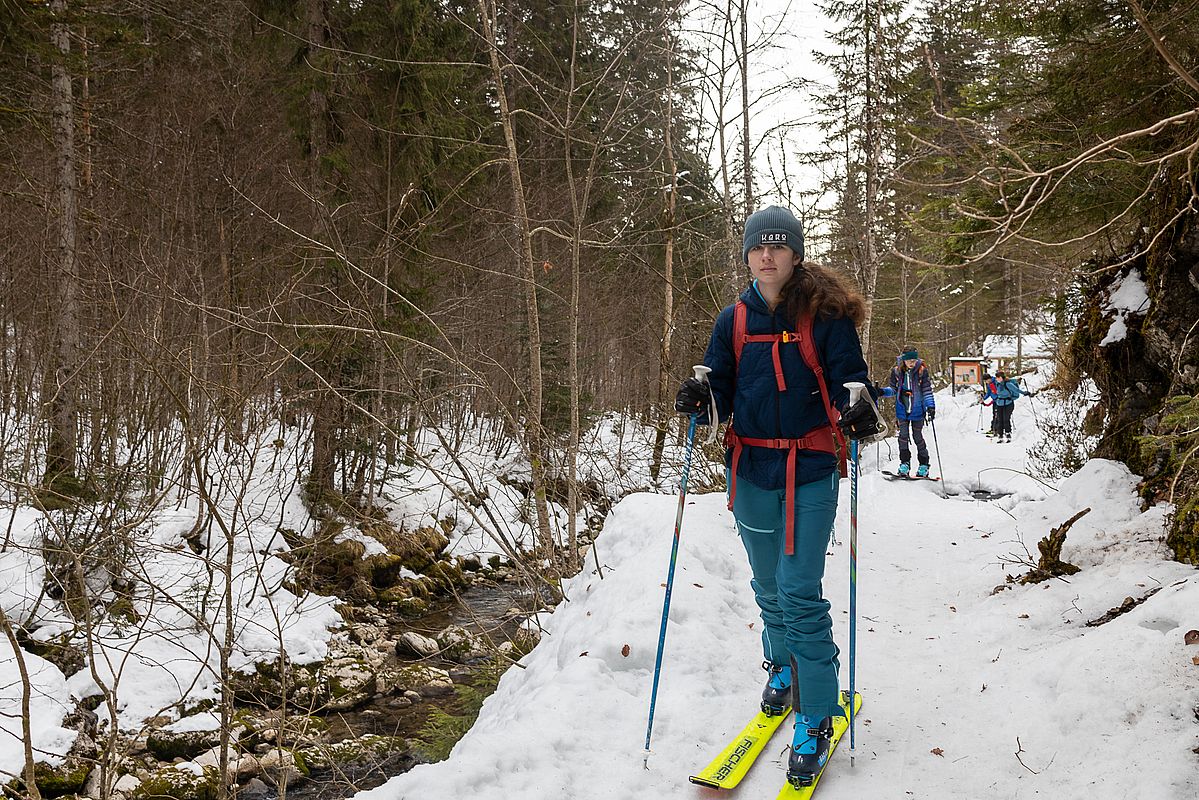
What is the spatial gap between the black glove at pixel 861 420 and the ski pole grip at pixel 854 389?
20 millimetres

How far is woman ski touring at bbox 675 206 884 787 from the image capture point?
127 inches

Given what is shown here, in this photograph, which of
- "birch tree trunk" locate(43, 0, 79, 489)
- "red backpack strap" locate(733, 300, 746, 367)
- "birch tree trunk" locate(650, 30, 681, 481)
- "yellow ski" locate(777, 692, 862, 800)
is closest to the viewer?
"yellow ski" locate(777, 692, 862, 800)

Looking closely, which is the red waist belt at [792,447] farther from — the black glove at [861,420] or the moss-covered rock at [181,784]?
the moss-covered rock at [181,784]

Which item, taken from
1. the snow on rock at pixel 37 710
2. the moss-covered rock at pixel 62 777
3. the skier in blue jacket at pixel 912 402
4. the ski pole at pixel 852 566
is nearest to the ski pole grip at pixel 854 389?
the ski pole at pixel 852 566

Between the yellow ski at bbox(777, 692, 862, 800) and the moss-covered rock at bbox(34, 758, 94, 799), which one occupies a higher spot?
the yellow ski at bbox(777, 692, 862, 800)

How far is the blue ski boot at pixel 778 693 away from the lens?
3.66 meters

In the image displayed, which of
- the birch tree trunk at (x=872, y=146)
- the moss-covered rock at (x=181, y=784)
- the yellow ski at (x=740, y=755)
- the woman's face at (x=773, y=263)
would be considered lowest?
the moss-covered rock at (x=181, y=784)

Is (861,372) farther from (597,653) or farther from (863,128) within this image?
(863,128)

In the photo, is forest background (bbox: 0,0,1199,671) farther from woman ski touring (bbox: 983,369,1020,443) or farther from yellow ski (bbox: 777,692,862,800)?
woman ski touring (bbox: 983,369,1020,443)

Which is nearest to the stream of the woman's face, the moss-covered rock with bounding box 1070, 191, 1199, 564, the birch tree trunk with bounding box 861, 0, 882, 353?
the woman's face

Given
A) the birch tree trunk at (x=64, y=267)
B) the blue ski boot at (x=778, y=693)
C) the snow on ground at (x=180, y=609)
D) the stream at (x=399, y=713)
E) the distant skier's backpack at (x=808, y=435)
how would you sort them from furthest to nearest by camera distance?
1. the birch tree trunk at (x=64, y=267)
2. the stream at (x=399, y=713)
3. the snow on ground at (x=180, y=609)
4. the blue ski boot at (x=778, y=693)
5. the distant skier's backpack at (x=808, y=435)

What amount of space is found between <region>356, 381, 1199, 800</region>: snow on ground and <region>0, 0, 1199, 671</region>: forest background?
87cm

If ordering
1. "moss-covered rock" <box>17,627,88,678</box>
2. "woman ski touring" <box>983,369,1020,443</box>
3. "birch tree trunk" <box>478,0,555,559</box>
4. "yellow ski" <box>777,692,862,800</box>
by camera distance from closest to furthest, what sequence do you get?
"yellow ski" <box>777,692,862,800</box>
"birch tree trunk" <box>478,0,555,559</box>
"moss-covered rock" <box>17,627,88,678</box>
"woman ski touring" <box>983,369,1020,443</box>

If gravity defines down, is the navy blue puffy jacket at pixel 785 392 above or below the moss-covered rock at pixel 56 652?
above
